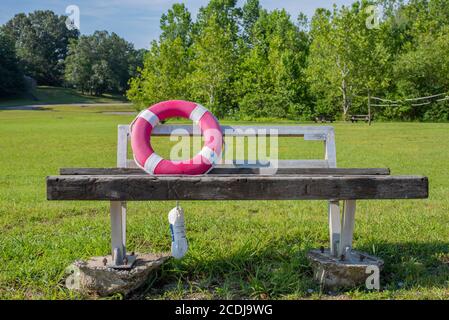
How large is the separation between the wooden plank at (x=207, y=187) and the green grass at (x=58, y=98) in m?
54.6

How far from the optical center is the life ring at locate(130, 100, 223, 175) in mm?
3041

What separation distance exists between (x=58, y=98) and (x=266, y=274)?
5875 centimetres

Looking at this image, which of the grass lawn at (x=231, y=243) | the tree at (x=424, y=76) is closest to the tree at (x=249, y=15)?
the tree at (x=424, y=76)

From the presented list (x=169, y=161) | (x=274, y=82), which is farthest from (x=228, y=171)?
(x=274, y=82)

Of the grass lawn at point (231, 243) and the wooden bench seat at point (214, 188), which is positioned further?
the grass lawn at point (231, 243)

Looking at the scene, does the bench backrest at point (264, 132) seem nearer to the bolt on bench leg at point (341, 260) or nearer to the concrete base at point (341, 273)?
the bolt on bench leg at point (341, 260)

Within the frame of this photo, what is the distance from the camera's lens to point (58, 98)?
58.7 metres

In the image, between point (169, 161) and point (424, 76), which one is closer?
point (169, 161)

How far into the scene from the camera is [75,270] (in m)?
2.96

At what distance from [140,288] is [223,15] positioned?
149ft

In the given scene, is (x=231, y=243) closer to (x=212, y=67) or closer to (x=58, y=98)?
(x=212, y=67)

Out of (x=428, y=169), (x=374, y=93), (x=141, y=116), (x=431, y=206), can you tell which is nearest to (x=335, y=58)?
(x=374, y=93)

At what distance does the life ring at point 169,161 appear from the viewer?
3.04 m

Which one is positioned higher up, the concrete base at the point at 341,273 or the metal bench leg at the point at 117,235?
the metal bench leg at the point at 117,235
